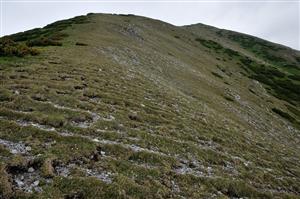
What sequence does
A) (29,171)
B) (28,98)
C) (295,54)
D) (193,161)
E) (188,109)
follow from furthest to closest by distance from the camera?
1. (295,54)
2. (188,109)
3. (28,98)
4. (193,161)
5. (29,171)

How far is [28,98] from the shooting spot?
21.0 metres

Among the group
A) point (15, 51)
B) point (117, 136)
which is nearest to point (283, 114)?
point (117, 136)

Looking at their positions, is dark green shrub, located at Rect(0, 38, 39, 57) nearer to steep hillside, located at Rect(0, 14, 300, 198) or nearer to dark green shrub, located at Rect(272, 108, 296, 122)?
steep hillside, located at Rect(0, 14, 300, 198)

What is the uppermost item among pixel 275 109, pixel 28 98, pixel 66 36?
pixel 66 36

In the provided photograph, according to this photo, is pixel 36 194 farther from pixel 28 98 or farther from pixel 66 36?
pixel 66 36

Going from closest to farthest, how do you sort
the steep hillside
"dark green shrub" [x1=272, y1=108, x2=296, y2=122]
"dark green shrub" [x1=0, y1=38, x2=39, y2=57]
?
the steep hillside
"dark green shrub" [x1=0, y1=38, x2=39, y2=57]
"dark green shrub" [x1=272, y1=108, x2=296, y2=122]

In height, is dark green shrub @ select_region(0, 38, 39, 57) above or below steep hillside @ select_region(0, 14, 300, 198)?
above

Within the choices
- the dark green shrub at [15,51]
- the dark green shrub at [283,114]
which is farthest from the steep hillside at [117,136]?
the dark green shrub at [283,114]

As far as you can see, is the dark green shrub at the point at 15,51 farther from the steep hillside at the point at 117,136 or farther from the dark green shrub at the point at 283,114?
the dark green shrub at the point at 283,114

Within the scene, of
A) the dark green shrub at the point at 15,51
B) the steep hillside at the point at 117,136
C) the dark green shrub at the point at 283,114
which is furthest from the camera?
the dark green shrub at the point at 283,114

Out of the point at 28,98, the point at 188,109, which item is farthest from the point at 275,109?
the point at 28,98

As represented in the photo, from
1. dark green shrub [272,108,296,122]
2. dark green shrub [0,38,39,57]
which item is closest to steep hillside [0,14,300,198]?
dark green shrub [0,38,39,57]

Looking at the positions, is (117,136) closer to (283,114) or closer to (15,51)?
(15,51)

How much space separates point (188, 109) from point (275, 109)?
28498 mm
